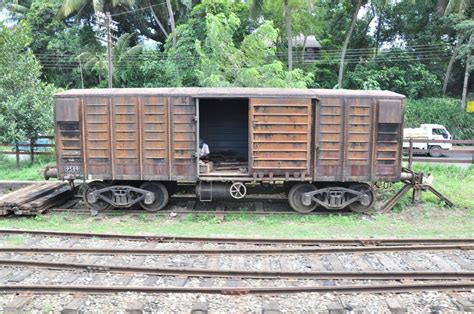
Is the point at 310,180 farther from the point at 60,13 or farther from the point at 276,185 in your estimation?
the point at 60,13

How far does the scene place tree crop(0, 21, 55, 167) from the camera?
54.2 ft

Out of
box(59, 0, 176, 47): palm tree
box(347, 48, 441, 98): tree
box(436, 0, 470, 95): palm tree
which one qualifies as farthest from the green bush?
box(59, 0, 176, 47): palm tree

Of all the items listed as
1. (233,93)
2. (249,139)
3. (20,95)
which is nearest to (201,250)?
(249,139)

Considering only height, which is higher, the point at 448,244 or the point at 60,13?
the point at 60,13

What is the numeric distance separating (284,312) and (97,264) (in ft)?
11.9

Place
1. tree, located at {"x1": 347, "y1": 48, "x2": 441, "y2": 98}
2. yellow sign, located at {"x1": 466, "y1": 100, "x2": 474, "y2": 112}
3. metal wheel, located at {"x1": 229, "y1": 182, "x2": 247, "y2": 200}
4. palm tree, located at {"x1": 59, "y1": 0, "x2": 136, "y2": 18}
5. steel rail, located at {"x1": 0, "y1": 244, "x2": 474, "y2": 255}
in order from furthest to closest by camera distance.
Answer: tree, located at {"x1": 347, "y1": 48, "x2": 441, "y2": 98} < yellow sign, located at {"x1": 466, "y1": 100, "x2": 474, "y2": 112} < palm tree, located at {"x1": 59, "y1": 0, "x2": 136, "y2": 18} < metal wheel, located at {"x1": 229, "y1": 182, "x2": 247, "y2": 200} < steel rail, located at {"x1": 0, "y1": 244, "x2": 474, "y2": 255}

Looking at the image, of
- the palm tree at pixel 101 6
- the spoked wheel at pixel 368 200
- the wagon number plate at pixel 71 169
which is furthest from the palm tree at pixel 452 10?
the wagon number plate at pixel 71 169

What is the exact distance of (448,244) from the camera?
28.9 feet

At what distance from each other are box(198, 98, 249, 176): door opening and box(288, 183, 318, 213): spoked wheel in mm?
2296

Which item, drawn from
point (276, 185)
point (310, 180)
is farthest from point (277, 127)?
point (276, 185)

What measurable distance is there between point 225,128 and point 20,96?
9.26 m

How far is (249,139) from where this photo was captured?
11109 millimetres

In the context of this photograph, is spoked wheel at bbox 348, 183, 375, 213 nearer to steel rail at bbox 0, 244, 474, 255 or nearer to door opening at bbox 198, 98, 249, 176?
steel rail at bbox 0, 244, 474, 255

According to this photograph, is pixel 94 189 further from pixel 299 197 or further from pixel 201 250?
pixel 299 197
